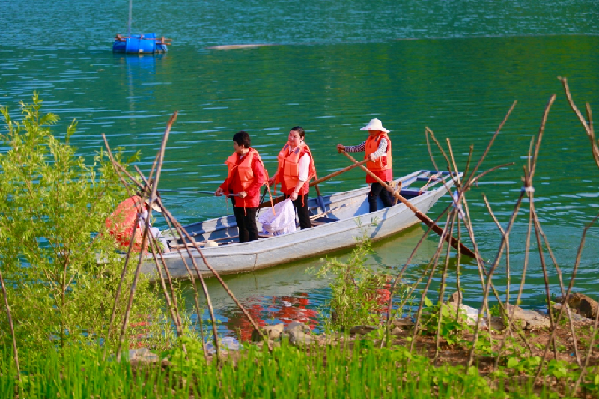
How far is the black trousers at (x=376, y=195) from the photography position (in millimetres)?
13414

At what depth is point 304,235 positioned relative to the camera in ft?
40.2

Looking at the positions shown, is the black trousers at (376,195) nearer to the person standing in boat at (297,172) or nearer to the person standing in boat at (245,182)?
the person standing in boat at (297,172)

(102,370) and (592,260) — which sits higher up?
(102,370)

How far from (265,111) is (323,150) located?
593 centimetres

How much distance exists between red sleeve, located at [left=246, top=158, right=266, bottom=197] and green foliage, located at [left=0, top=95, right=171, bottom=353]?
4.00 metres

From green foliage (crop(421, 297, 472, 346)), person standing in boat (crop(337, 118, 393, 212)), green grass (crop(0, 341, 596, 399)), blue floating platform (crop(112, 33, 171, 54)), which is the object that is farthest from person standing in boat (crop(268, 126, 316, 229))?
blue floating platform (crop(112, 33, 171, 54))

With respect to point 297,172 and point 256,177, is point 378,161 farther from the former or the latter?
point 256,177

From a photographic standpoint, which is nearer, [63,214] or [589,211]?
[63,214]

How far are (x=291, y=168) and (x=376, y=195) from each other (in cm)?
189

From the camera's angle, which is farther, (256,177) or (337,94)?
(337,94)

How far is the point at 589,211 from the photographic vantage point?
1434 cm

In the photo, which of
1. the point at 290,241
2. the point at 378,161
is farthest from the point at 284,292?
the point at 378,161

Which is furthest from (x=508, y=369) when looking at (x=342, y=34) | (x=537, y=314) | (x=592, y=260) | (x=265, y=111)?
(x=342, y=34)

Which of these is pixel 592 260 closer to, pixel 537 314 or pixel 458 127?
pixel 537 314
